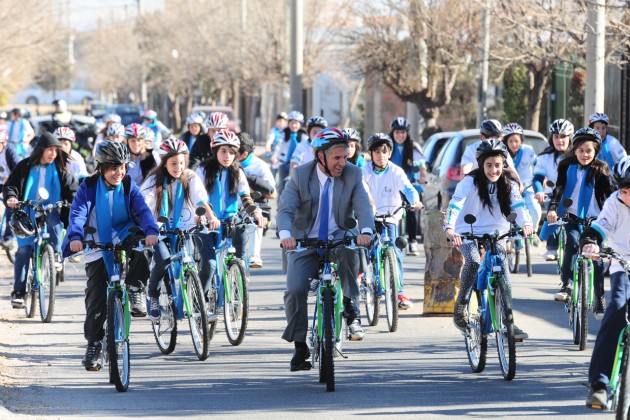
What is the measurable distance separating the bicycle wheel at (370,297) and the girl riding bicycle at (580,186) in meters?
1.82

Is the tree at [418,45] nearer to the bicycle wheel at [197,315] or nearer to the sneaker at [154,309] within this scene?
the sneaker at [154,309]

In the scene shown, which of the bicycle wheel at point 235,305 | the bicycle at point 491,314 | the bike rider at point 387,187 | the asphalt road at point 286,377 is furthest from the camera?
the bike rider at point 387,187

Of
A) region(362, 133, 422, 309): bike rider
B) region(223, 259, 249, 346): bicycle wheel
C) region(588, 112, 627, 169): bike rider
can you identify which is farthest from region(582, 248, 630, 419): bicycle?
region(588, 112, 627, 169): bike rider

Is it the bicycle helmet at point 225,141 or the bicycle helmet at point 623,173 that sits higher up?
the bicycle helmet at point 225,141

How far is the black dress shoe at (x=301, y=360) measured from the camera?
10391 mm

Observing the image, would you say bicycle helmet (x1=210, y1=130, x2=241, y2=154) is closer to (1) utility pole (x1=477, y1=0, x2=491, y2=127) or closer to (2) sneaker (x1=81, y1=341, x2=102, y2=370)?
(2) sneaker (x1=81, y1=341, x2=102, y2=370)

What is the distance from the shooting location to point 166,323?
1152 cm

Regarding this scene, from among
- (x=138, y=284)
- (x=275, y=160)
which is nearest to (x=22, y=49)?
(x=275, y=160)

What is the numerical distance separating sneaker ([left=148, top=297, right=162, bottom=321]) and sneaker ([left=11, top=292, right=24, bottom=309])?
2.98 m

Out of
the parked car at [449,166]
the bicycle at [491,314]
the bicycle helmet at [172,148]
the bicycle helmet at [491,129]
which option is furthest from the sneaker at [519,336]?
the parked car at [449,166]

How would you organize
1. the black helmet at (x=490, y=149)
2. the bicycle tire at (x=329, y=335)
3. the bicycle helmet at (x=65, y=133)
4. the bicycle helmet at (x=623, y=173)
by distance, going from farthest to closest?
the bicycle helmet at (x=65, y=133), the black helmet at (x=490, y=149), the bicycle tire at (x=329, y=335), the bicycle helmet at (x=623, y=173)

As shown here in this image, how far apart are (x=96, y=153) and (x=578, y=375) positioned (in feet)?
13.2

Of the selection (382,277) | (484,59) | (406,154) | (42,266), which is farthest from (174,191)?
(484,59)

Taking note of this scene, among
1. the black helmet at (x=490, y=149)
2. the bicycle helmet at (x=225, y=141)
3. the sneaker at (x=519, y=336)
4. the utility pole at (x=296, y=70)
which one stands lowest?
the sneaker at (x=519, y=336)
